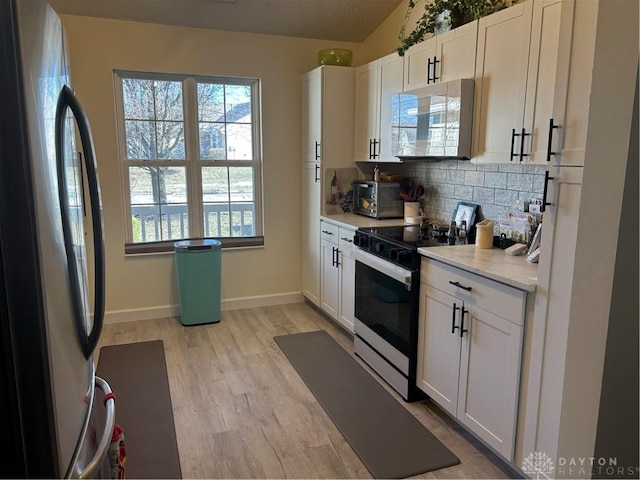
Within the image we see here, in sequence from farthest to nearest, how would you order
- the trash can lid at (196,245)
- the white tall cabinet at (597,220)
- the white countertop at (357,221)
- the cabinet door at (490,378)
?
the trash can lid at (196,245), the white countertop at (357,221), the cabinet door at (490,378), the white tall cabinet at (597,220)

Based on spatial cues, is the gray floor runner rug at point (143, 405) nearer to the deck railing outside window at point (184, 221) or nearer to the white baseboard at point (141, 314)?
→ the white baseboard at point (141, 314)

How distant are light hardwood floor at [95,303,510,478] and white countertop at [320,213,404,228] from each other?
0.94m

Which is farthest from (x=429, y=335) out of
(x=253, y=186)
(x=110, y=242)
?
(x=110, y=242)

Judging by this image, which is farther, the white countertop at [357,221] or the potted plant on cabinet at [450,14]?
the white countertop at [357,221]

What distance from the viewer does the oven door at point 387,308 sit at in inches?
106

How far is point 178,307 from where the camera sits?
4.31 m

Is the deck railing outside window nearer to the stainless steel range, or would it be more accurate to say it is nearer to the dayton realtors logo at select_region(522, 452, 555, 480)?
the stainless steel range

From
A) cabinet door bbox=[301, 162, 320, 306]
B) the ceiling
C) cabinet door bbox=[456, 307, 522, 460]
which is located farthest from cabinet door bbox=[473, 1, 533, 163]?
cabinet door bbox=[301, 162, 320, 306]

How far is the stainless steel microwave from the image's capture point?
3.75 metres

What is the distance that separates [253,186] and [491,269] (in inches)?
110

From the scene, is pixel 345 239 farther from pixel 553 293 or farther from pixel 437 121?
pixel 553 293

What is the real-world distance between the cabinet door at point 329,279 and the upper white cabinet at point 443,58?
4.67 ft

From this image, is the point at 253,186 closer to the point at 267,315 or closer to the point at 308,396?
the point at 267,315

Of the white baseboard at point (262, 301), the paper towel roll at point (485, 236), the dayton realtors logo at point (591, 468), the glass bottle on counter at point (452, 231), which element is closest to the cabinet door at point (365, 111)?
the glass bottle on counter at point (452, 231)
